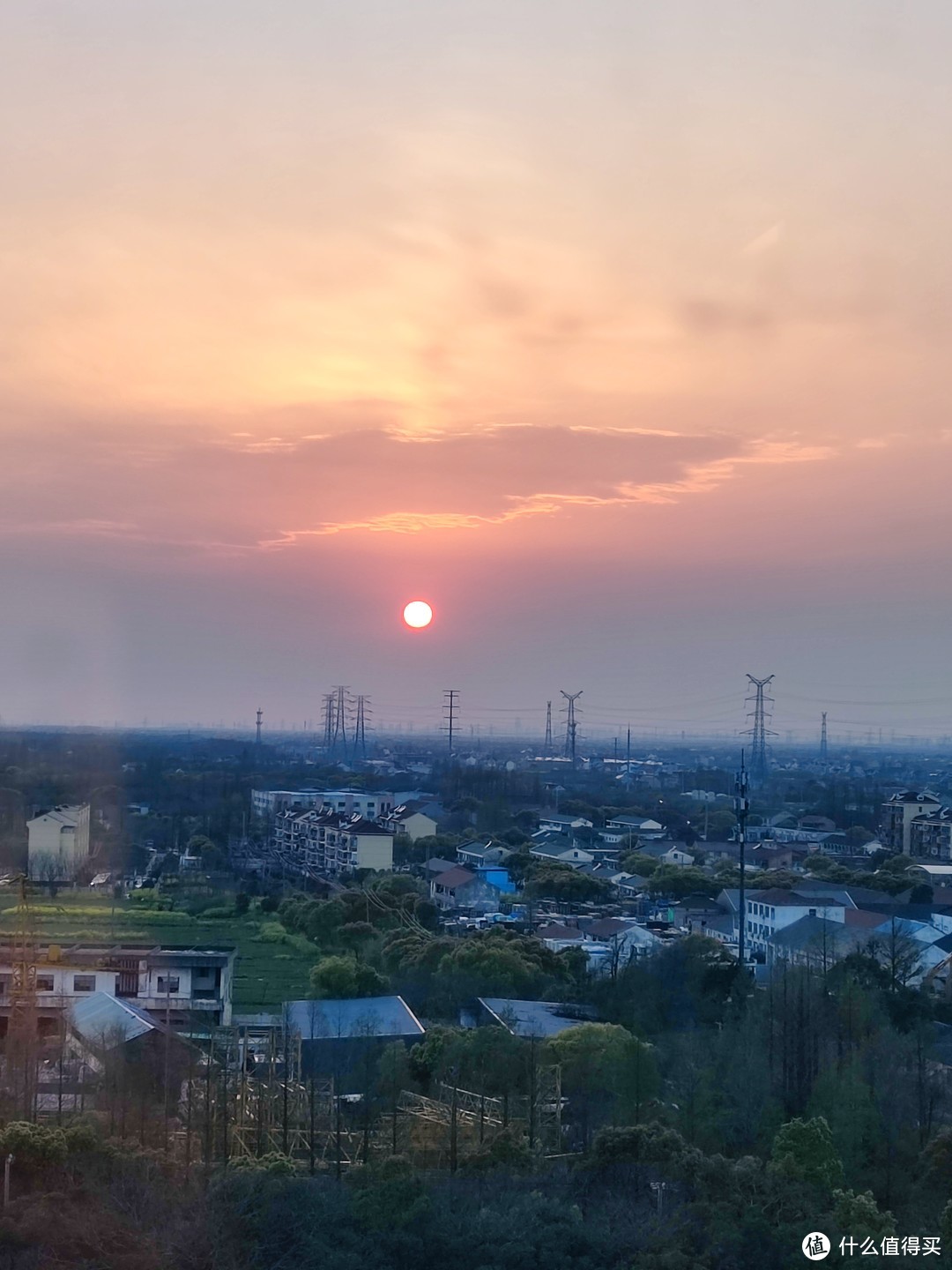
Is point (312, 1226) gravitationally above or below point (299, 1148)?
above

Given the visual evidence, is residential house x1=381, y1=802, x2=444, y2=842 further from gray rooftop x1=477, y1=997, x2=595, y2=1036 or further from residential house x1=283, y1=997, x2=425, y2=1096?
residential house x1=283, y1=997, x2=425, y2=1096

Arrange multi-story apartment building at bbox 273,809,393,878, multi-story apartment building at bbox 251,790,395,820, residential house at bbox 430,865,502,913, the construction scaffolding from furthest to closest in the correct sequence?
multi-story apartment building at bbox 251,790,395,820 → multi-story apartment building at bbox 273,809,393,878 → residential house at bbox 430,865,502,913 → the construction scaffolding

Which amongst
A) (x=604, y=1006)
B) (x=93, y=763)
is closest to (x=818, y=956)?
(x=604, y=1006)

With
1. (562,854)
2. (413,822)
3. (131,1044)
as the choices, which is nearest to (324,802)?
(413,822)

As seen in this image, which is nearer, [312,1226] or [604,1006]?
[312,1226]

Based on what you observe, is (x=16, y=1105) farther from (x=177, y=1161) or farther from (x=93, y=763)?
(x=93, y=763)

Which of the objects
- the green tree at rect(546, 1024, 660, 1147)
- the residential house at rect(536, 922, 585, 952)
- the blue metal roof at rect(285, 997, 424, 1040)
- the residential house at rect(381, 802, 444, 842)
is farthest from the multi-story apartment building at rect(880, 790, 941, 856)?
the green tree at rect(546, 1024, 660, 1147)
